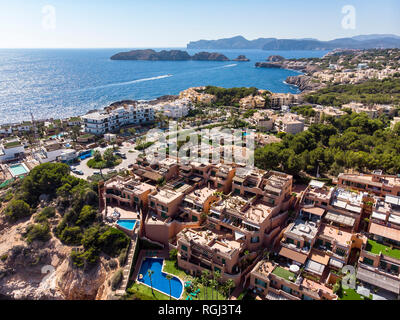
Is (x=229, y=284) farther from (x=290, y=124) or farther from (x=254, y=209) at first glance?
(x=290, y=124)

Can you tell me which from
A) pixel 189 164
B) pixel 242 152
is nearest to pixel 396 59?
pixel 242 152

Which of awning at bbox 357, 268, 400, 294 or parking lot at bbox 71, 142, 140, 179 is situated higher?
parking lot at bbox 71, 142, 140, 179

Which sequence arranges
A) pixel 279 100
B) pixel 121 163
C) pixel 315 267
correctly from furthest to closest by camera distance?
1. pixel 279 100
2. pixel 121 163
3. pixel 315 267

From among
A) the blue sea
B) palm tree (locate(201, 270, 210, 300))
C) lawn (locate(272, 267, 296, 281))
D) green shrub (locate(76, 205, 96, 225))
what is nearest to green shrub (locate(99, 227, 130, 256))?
green shrub (locate(76, 205, 96, 225))

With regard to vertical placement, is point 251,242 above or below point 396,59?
below

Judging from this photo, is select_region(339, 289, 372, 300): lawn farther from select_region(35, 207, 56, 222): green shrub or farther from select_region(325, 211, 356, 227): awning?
select_region(35, 207, 56, 222): green shrub

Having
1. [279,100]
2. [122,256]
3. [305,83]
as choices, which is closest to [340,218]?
[122,256]

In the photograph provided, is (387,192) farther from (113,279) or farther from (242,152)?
(113,279)
